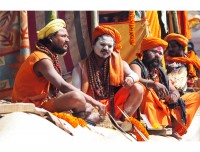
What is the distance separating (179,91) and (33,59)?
279 cm

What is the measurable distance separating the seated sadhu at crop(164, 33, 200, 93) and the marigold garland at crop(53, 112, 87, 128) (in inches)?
120

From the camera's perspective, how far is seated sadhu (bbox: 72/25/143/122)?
8008 millimetres

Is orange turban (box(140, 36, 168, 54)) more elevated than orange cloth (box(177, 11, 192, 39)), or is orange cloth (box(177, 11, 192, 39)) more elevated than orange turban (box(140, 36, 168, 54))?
orange turban (box(140, 36, 168, 54))

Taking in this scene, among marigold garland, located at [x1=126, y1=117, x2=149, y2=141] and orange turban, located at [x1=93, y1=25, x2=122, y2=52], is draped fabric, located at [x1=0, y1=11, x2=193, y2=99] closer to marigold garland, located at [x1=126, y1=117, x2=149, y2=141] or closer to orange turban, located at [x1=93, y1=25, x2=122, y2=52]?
orange turban, located at [x1=93, y1=25, x2=122, y2=52]

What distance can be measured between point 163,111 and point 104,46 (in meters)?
1.12

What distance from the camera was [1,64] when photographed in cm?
847

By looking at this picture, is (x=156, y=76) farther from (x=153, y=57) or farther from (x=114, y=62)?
(x=114, y=62)

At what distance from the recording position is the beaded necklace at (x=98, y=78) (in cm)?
812

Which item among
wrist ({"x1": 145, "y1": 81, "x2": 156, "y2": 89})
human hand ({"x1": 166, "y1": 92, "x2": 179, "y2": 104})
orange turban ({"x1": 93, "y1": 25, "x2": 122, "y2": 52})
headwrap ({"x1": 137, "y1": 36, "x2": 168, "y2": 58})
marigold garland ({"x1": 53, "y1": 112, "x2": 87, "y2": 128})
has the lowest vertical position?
human hand ({"x1": 166, "y1": 92, "x2": 179, "y2": 104})

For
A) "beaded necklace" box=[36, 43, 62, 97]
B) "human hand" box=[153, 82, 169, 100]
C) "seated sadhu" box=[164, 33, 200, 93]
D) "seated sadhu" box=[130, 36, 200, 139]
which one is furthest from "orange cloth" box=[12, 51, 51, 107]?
"seated sadhu" box=[164, 33, 200, 93]

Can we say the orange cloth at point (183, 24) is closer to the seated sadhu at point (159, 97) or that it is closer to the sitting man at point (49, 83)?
the seated sadhu at point (159, 97)

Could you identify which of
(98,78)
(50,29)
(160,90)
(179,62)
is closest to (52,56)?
(50,29)

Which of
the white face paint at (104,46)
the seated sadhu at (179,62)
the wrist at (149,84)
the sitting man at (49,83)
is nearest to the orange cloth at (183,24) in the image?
the seated sadhu at (179,62)

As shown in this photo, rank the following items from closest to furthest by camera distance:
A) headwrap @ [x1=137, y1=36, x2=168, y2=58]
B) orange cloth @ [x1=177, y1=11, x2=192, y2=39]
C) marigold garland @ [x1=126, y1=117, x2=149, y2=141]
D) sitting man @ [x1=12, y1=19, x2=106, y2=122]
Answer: sitting man @ [x1=12, y1=19, x2=106, y2=122]
marigold garland @ [x1=126, y1=117, x2=149, y2=141]
headwrap @ [x1=137, y1=36, x2=168, y2=58]
orange cloth @ [x1=177, y1=11, x2=192, y2=39]
